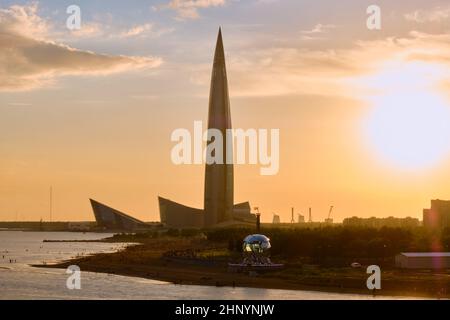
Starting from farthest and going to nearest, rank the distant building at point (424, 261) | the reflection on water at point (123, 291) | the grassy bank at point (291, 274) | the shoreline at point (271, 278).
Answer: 1. the distant building at point (424, 261)
2. the grassy bank at point (291, 274)
3. the shoreline at point (271, 278)
4. the reflection on water at point (123, 291)

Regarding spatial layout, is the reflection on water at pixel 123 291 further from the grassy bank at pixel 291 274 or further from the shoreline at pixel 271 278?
the grassy bank at pixel 291 274

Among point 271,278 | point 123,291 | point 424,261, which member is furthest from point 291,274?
point 123,291

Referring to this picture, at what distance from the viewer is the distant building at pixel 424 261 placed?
95.4 m

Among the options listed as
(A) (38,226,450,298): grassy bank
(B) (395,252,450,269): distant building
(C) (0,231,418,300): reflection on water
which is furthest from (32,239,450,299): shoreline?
(B) (395,252,450,269): distant building

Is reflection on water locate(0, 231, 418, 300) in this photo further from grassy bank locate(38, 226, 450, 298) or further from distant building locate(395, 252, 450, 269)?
distant building locate(395, 252, 450, 269)

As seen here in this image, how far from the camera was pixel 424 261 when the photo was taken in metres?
96.2

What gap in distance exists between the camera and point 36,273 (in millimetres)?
108188

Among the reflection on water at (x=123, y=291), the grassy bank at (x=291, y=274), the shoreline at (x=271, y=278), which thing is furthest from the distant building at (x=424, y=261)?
the reflection on water at (x=123, y=291)

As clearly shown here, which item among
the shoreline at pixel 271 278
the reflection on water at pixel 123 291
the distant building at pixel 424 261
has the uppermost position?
the distant building at pixel 424 261

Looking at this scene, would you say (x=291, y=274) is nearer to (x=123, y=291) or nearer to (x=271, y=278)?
(x=271, y=278)
